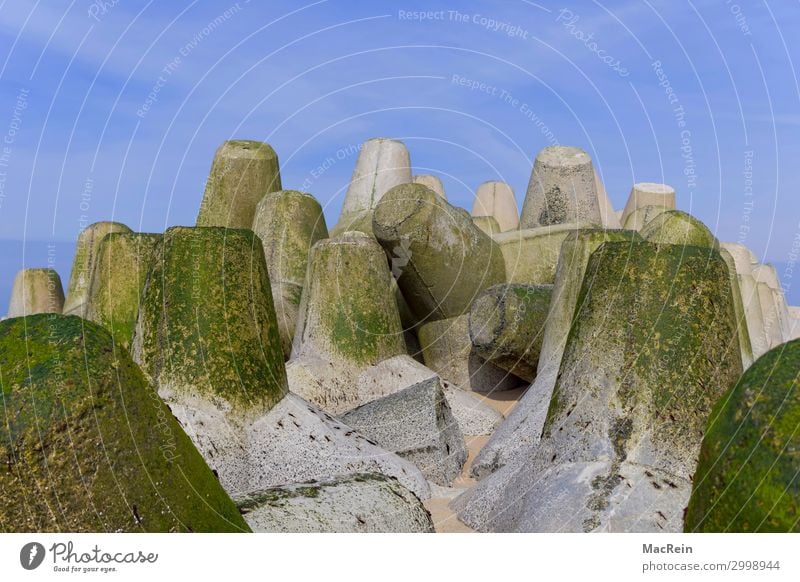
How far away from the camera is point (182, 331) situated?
6.17m

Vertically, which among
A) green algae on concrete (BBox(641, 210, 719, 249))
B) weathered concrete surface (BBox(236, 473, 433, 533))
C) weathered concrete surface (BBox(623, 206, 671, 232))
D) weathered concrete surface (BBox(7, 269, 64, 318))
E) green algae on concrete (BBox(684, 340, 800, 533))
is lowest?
weathered concrete surface (BBox(236, 473, 433, 533))

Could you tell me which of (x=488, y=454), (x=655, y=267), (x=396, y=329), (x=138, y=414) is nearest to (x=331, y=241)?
(x=396, y=329)

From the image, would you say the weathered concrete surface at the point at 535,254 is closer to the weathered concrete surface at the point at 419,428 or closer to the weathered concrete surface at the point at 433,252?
the weathered concrete surface at the point at 433,252

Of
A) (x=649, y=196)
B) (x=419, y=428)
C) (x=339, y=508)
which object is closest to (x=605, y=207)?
(x=649, y=196)

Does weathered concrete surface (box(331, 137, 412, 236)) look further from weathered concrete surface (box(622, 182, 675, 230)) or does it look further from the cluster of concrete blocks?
weathered concrete surface (box(622, 182, 675, 230))

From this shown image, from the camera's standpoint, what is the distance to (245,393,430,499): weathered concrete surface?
5977mm

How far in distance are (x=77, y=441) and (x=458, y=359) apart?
24.9ft

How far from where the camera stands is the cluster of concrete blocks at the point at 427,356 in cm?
484

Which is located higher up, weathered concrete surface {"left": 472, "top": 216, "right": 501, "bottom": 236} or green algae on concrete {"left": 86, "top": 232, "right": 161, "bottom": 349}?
weathered concrete surface {"left": 472, "top": 216, "right": 501, "bottom": 236}

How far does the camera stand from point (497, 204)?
17.4m

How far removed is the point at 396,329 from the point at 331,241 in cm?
112

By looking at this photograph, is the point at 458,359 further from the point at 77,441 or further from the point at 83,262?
the point at 77,441

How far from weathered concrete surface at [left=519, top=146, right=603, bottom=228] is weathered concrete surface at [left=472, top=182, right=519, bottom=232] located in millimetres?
3652

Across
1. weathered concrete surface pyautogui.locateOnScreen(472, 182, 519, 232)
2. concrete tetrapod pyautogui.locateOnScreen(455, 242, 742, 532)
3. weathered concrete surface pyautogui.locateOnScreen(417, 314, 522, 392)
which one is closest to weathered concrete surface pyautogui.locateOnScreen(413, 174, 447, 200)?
weathered concrete surface pyautogui.locateOnScreen(472, 182, 519, 232)
